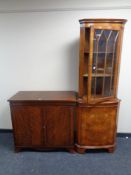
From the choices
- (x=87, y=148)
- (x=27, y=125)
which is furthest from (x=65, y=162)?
(x=27, y=125)

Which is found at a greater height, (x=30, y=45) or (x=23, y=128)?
(x=30, y=45)

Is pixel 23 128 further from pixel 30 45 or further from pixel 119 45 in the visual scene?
pixel 119 45

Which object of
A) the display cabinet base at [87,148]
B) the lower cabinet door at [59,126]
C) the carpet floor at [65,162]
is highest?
the lower cabinet door at [59,126]

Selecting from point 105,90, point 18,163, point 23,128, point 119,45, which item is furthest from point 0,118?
point 119,45

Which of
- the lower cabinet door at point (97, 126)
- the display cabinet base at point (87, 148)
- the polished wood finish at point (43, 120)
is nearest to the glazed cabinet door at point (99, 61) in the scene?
the lower cabinet door at point (97, 126)

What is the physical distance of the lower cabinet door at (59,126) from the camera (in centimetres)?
232

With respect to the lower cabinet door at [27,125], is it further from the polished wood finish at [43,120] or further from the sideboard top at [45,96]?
the sideboard top at [45,96]

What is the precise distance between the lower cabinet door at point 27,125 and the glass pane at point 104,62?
86 centimetres

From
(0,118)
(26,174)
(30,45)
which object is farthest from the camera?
(0,118)

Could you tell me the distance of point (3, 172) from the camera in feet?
6.95

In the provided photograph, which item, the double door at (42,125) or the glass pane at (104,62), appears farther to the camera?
the double door at (42,125)

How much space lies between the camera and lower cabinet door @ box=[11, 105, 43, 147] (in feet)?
7.63

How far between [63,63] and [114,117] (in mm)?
1112

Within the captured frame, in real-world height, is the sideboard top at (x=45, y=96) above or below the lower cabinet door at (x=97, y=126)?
above
